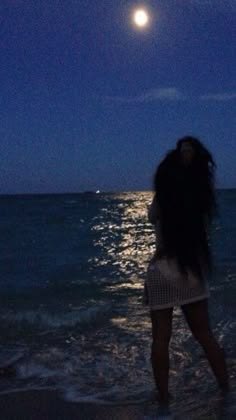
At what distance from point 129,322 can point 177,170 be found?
3984 millimetres

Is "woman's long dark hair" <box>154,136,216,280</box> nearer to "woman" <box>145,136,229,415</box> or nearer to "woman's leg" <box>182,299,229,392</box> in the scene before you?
"woman" <box>145,136,229,415</box>

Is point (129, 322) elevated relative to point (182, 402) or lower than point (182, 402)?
elevated

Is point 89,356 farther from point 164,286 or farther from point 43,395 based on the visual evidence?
point 164,286

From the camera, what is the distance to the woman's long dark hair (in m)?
4.36

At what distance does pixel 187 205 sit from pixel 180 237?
220 mm

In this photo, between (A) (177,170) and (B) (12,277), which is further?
(B) (12,277)

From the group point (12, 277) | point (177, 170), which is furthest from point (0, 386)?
point (12, 277)

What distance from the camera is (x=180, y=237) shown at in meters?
4.35

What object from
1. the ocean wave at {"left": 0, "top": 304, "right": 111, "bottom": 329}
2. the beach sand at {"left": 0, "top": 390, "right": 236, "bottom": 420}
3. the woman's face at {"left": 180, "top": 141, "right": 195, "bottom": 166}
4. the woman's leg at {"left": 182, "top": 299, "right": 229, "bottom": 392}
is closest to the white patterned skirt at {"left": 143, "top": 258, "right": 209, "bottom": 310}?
the woman's leg at {"left": 182, "top": 299, "right": 229, "bottom": 392}

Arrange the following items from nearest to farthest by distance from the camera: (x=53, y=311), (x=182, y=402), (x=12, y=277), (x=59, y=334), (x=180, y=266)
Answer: (x=180, y=266)
(x=182, y=402)
(x=59, y=334)
(x=53, y=311)
(x=12, y=277)

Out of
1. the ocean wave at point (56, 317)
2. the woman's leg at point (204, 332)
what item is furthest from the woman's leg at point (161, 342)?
the ocean wave at point (56, 317)

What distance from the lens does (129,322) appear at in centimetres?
802

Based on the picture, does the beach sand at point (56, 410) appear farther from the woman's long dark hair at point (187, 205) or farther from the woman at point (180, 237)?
the woman's long dark hair at point (187, 205)

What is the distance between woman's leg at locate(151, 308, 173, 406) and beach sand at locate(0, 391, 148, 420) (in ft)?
0.98
